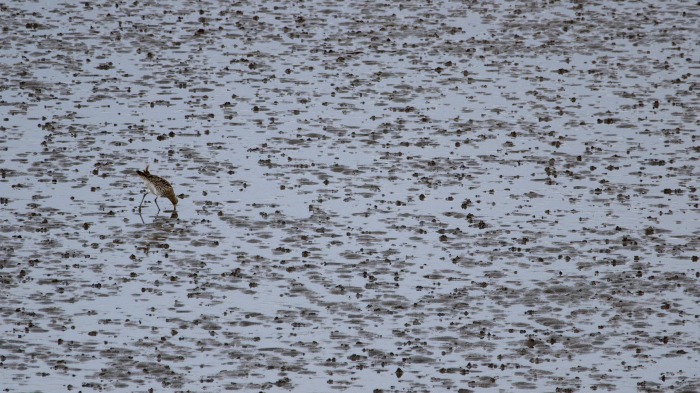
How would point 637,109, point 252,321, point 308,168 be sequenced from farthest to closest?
point 637,109, point 308,168, point 252,321

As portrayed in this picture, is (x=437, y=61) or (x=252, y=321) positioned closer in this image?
(x=252, y=321)

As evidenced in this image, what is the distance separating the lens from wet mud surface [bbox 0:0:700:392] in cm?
2488

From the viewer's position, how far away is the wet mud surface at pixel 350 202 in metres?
24.9

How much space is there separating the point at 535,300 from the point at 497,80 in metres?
19.2

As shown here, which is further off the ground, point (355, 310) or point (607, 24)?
point (607, 24)

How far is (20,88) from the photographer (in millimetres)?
43344

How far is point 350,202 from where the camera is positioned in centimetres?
3388

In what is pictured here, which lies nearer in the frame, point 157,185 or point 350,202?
point 157,185

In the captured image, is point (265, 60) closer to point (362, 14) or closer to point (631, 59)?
point (362, 14)

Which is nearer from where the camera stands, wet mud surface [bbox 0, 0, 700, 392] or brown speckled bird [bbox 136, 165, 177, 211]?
wet mud surface [bbox 0, 0, 700, 392]

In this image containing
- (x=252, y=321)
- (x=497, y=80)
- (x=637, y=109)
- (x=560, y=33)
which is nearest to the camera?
(x=252, y=321)

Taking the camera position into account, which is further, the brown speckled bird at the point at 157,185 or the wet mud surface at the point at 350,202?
the brown speckled bird at the point at 157,185

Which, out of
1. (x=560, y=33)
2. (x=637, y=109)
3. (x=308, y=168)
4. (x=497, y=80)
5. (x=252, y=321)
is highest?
(x=560, y=33)

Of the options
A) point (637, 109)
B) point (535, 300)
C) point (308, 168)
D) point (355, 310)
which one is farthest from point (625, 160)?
point (355, 310)
